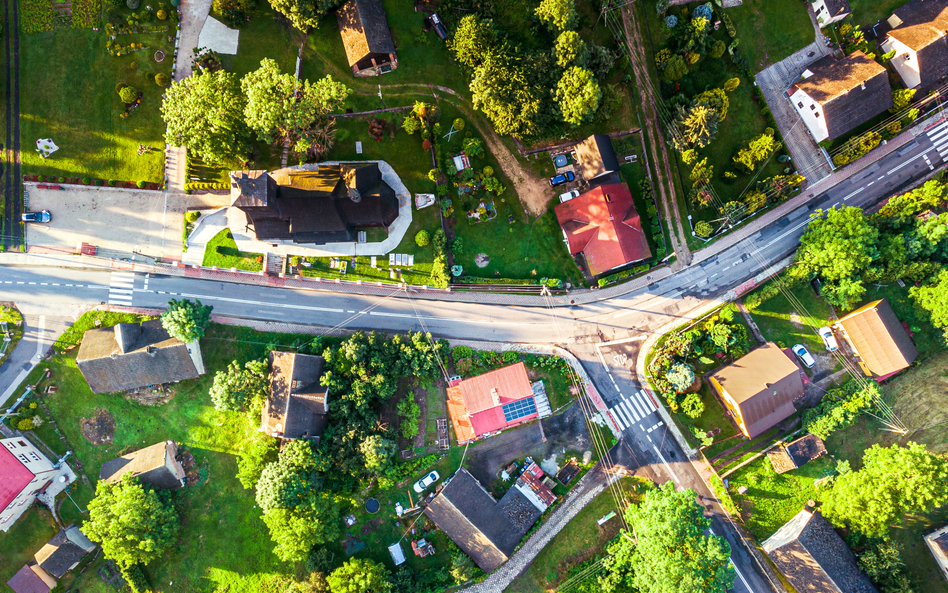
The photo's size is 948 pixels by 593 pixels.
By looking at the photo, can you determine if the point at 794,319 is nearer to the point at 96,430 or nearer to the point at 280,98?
the point at 280,98

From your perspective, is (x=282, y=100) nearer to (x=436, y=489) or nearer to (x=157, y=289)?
(x=157, y=289)

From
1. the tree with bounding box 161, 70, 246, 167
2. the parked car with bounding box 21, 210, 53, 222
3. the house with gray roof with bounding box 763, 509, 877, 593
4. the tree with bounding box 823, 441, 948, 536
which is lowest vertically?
the house with gray roof with bounding box 763, 509, 877, 593

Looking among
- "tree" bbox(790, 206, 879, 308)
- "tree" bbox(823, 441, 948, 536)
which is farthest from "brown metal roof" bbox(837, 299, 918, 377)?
"tree" bbox(823, 441, 948, 536)

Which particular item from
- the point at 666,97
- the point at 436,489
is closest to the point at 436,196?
the point at 666,97

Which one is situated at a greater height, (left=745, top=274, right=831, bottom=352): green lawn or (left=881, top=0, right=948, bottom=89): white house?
(left=881, top=0, right=948, bottom=89): white house

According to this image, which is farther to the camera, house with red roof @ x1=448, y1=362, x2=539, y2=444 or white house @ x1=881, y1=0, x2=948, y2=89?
white house @ x1=881, y1=0, x2=948, y2=89

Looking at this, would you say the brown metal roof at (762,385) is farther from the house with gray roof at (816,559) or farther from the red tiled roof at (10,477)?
the red tiled roof at (10,477)

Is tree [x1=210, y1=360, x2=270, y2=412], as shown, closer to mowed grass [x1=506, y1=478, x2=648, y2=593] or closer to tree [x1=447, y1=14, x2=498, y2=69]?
mowed grass [x1=506, y1=478, x2=648, y2=593]
